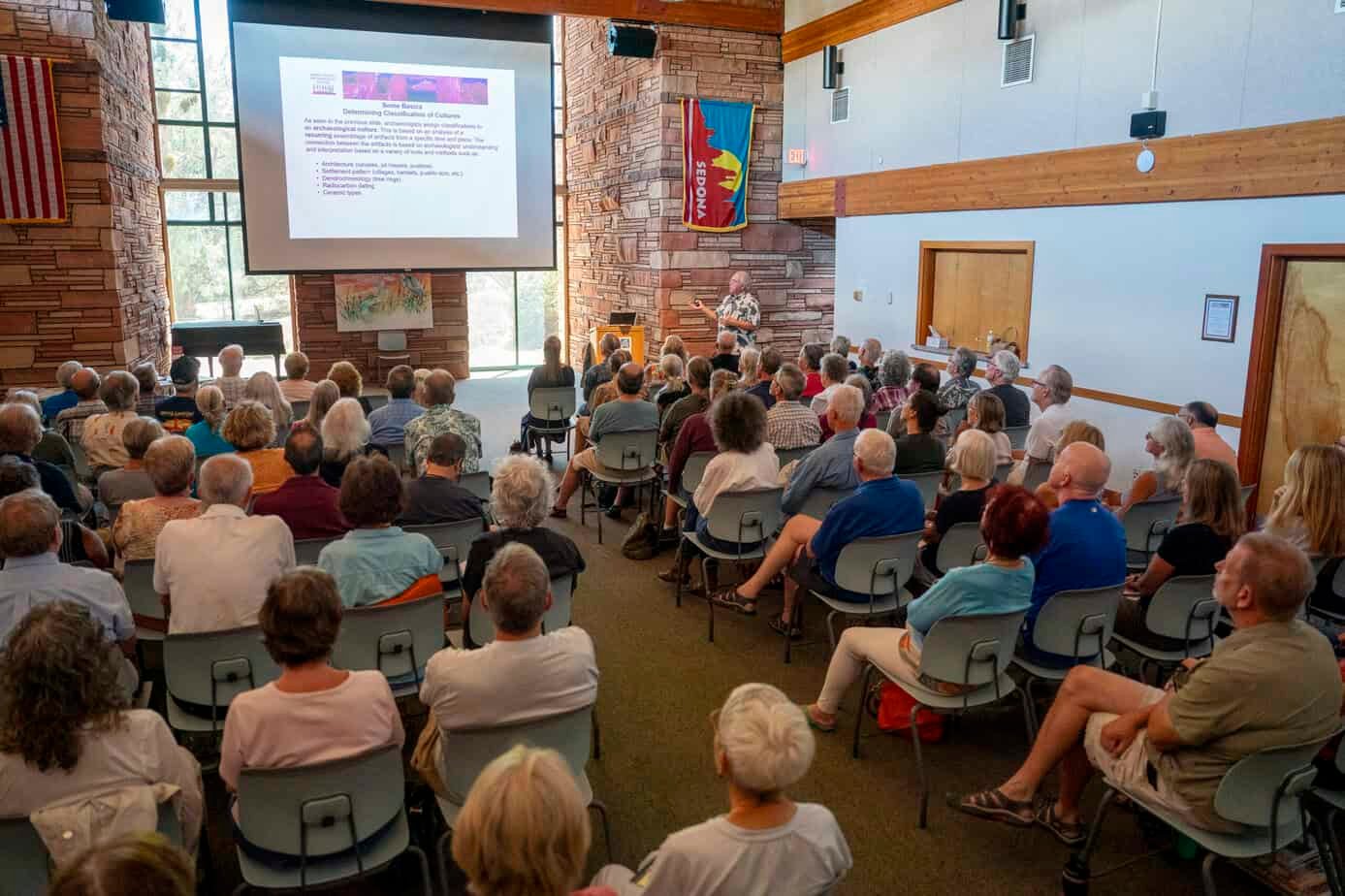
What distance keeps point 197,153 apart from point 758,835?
14.4 m

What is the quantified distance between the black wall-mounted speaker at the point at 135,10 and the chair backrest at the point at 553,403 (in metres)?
4.91

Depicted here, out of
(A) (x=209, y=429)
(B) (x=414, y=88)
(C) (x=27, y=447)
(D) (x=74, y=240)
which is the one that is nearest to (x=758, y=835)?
(C) (x=27, y=447)

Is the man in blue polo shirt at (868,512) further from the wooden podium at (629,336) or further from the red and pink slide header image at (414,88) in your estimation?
the red and pink slide header image at (414,88)

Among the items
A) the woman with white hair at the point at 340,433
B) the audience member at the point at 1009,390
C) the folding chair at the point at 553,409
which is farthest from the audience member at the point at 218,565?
the audience member at the point at 1009,390

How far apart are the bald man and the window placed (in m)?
13.0

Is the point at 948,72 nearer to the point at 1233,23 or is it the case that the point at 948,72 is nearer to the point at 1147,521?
the point at 1233,23

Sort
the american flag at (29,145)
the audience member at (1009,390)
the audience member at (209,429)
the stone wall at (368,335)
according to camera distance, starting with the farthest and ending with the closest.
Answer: the stone wall at (368,335) → the american flag at (29,145) → the audience member at (1009,390) → the audience member at (209,429)

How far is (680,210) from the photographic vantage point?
36.1 ft

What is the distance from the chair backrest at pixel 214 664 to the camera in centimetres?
279

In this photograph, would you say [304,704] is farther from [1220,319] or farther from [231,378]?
[1220,319]

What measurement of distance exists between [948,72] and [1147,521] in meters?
5.55

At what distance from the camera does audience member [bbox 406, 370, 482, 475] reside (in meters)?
5.03

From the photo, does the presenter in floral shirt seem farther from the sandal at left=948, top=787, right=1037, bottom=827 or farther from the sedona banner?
the sandal at left=948, top=787, right=1037, bottom=827

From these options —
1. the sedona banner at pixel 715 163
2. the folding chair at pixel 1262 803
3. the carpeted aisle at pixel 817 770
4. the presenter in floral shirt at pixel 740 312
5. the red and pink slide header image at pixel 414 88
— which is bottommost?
the carpeted aisle at pixel 817 770
